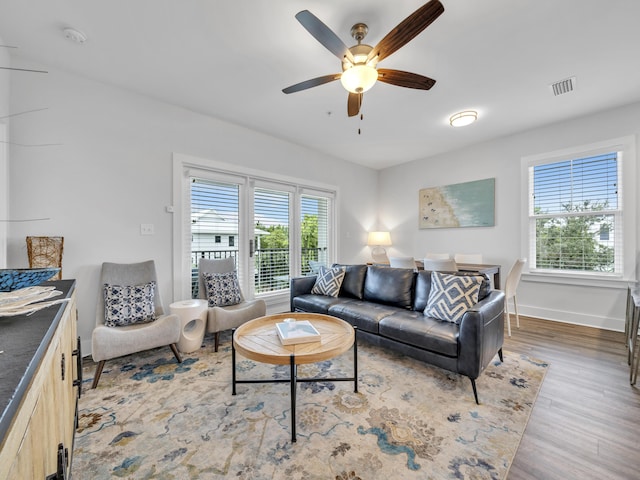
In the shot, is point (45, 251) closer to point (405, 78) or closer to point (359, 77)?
point (359, 77)

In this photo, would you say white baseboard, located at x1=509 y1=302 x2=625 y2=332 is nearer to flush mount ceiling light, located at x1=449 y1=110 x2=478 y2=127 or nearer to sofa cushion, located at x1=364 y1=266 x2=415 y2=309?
sofa cushion, located at x1=364 y1=266 x2=415 y2=309

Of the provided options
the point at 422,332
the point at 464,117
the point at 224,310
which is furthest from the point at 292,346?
the point at 464,117

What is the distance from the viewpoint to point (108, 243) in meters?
2.75

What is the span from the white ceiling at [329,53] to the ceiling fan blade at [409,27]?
31 centimetres

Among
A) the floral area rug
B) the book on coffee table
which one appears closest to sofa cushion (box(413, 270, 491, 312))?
the floral area rug

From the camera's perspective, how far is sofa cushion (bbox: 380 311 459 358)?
80.4 inches

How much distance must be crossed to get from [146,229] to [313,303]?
6.68 feet

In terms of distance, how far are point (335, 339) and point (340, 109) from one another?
2.65 m

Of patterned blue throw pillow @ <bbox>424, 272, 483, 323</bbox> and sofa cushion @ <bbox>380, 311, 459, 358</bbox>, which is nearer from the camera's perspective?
sofa cushion @ <bbox>380, 311, 459, 358</bbox>

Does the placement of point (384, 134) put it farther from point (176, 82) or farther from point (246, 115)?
point (176, 82)

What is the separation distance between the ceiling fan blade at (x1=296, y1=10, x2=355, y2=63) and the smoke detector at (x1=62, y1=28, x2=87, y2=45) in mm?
1808

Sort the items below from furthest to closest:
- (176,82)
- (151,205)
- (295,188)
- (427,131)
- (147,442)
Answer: (295,188), (427,131), (151,205), (176,82), (147,442)

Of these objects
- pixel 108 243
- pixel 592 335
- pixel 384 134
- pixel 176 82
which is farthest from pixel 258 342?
pixel 592 335

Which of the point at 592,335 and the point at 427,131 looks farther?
the point at 427,131
